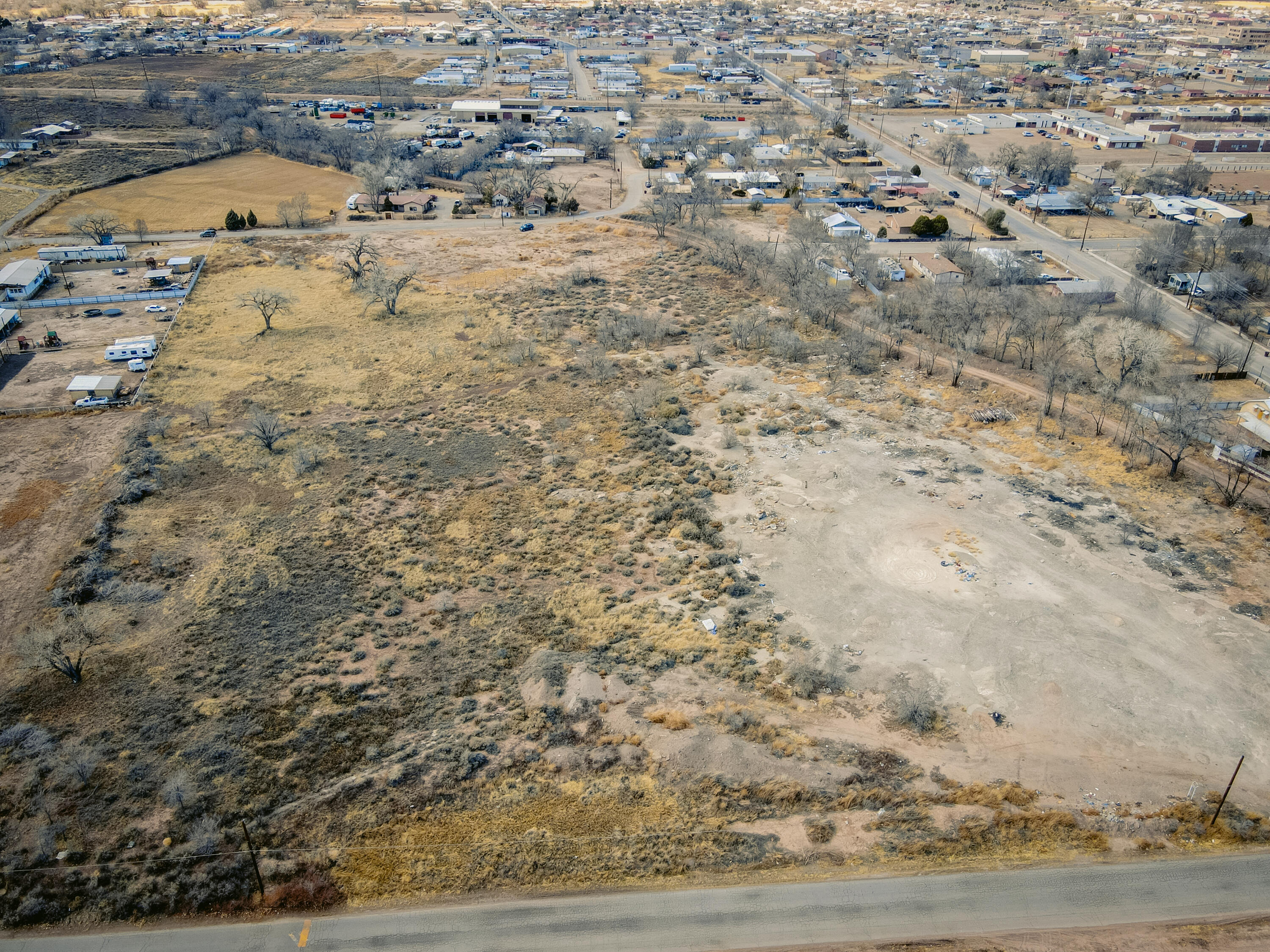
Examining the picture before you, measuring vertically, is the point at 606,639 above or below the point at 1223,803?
below

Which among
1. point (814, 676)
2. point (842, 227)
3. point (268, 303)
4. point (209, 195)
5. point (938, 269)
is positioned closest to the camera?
point (814, 676)

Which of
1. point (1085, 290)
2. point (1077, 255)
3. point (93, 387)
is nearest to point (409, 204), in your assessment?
point (93, 387)

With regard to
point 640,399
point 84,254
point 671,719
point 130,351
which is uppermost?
point 84,254

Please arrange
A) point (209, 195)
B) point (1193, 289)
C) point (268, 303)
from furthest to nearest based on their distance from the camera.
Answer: point (209, 195)
point (1193, 289)
point (268, 303)

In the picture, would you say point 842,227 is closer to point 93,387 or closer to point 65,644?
point 93,387

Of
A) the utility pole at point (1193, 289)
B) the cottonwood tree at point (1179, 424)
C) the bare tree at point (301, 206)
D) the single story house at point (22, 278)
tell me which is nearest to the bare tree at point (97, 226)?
the single story house at point (22, 278)

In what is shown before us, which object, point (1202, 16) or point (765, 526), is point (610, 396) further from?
point (1202, 16)

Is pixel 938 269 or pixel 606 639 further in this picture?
pixel 938 269

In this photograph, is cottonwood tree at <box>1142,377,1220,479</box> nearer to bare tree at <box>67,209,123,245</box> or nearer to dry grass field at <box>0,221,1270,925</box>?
dry grass field at <box>0,221,1270,925</box>
